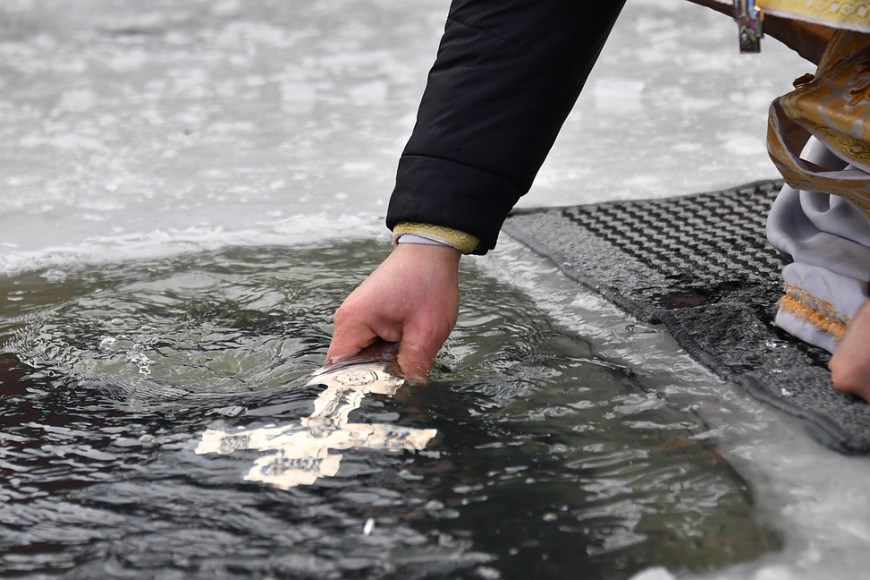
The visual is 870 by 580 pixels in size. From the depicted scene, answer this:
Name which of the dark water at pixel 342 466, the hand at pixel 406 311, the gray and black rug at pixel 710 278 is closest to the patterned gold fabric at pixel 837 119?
the gray and black rug at pixel 710 278

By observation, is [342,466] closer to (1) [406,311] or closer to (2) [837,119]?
(1) [406,311]

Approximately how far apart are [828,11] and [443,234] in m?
0.48

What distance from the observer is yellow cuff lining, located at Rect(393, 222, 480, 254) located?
1.17 meters

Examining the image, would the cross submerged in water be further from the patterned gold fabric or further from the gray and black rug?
the patterned gold fabric

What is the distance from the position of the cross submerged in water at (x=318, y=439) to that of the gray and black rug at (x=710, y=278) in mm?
413

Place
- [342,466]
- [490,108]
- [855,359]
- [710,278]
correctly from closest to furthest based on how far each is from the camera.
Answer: [342,466], [855,359], [490,108], [710,278]

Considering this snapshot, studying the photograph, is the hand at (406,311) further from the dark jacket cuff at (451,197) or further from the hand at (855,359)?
the hand at (855,359)

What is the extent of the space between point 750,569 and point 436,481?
0.30m

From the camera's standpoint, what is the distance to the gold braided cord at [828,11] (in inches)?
40.2

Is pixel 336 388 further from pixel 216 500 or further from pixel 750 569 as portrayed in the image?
pixel 750 569

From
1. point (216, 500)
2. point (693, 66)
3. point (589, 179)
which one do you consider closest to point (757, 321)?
point (216, 500)

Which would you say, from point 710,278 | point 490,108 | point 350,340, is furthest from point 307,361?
point 710,278

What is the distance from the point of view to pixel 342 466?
0.98 meters

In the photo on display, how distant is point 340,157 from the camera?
2.36 meters
